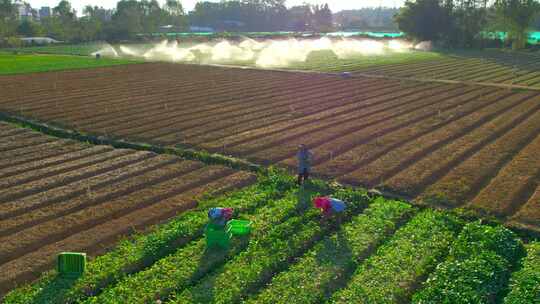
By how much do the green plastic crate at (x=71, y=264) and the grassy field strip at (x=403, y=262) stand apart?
16.1 ft

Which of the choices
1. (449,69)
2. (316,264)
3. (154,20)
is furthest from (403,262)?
(154,20)

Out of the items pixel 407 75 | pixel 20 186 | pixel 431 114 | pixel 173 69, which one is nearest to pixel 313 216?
pixel 20 186

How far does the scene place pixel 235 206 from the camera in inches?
514

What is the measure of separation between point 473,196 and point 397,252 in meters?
4.65

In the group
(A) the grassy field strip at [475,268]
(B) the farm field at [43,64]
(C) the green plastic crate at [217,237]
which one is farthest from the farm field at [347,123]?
(B) the farm field at [43,64]

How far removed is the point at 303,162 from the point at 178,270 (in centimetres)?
578

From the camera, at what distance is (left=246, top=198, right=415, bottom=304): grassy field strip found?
29.6 feet

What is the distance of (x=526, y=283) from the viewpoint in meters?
9.09

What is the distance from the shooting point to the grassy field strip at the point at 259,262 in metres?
9.07

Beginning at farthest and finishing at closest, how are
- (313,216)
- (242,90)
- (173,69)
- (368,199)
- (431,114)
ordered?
(173,69)
(242,90)
(431,114)
(368,199)
(313,216)

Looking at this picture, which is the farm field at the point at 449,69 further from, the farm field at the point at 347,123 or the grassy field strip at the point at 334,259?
the grassy field strip at the point at 334,259

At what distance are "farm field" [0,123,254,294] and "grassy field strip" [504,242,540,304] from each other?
7.93 meters

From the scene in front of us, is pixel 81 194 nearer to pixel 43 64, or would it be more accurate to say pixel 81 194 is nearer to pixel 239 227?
pixel 239 227

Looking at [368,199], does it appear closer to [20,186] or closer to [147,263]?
[147,263]
